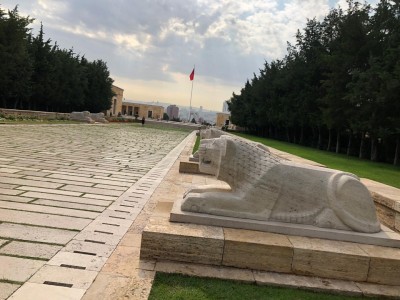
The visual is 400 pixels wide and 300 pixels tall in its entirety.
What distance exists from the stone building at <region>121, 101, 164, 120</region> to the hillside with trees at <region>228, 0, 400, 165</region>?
51.6 meters

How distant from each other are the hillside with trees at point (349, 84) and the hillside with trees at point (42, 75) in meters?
23.2

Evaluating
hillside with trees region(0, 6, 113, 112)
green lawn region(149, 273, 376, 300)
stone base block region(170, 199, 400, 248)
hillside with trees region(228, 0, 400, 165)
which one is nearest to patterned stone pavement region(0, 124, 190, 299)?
green lawn region(149, 273, 376, 300)

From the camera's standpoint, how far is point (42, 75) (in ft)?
129

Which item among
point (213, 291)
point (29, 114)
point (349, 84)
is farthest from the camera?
point (29, 114)

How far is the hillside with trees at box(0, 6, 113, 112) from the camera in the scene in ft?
103

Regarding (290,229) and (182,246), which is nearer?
(182,246)

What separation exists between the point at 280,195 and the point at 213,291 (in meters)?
1.54

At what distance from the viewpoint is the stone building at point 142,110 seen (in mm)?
94000

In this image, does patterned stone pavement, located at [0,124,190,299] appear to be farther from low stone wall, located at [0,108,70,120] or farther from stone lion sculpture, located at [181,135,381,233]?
low stone wall, located at [0,108,70,120]

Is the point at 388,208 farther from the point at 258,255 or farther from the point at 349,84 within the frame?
the point at 349,84

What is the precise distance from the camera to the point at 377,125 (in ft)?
74.9

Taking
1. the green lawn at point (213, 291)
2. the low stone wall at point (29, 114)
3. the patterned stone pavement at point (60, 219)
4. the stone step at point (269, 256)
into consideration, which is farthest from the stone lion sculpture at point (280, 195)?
the low stone wall at point (29, 114)

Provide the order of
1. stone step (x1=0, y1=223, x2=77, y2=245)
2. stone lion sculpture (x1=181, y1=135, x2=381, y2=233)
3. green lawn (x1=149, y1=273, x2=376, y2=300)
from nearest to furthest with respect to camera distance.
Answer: green lawn (x1=149, y1=273, x2=376, y2=300) → stone step (x1=0, y1=223, x2=77, y2=245) → stone lion sculpture (x1=181, y1=135, x2=381, y2=233)

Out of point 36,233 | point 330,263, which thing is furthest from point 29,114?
point 330,263
